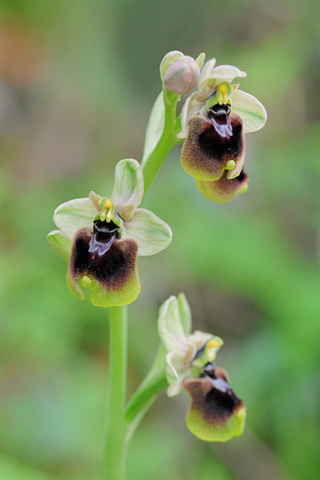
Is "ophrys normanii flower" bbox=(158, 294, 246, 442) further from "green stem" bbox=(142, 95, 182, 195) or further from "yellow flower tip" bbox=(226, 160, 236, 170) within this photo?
"yellow flower tip" bbox=(226, 160, 236, 170)

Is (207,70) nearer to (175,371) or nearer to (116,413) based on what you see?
(175,371)

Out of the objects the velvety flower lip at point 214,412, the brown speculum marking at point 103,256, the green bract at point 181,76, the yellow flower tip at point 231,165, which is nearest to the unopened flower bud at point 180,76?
the green bract at point 181,76

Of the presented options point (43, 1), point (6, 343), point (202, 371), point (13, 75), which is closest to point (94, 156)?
point (13, 75)

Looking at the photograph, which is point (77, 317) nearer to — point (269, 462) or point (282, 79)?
point (269, 462)

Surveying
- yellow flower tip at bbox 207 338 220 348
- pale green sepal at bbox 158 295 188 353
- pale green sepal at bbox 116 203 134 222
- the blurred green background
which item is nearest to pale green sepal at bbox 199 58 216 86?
pale green sepal at bbox 116 203 134 222

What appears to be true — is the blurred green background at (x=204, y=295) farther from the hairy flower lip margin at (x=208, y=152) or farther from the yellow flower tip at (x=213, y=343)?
the hairy flower lip margin at (x=208, y=152)

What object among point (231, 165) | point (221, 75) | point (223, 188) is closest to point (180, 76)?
point (221, 75)
